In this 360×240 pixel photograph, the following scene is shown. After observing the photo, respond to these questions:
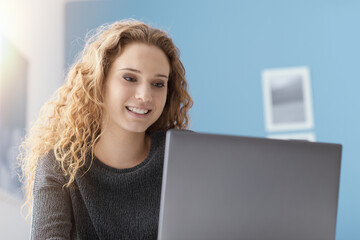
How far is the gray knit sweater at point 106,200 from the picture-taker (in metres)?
1.39

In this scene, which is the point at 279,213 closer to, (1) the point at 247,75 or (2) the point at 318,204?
(2) the point at 318,204

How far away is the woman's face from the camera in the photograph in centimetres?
143

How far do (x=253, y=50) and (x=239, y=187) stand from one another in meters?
2.30

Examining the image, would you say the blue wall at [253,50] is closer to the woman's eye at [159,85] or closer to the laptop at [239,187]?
the woman's eye at [159,85]

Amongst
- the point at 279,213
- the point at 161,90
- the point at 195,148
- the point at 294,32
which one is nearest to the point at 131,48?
the point at 161,90

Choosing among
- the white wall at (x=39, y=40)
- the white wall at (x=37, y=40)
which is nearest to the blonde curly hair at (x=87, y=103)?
the white wall at (x=37, y=40)

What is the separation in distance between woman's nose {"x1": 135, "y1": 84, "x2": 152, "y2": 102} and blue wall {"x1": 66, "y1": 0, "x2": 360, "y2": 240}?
1626mm

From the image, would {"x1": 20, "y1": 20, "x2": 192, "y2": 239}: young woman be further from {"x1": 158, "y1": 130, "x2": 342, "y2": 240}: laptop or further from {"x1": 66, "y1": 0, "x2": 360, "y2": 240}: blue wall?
{"x1": 66, "y1": 0, "x2": 360, "y2": 240}: blue wall

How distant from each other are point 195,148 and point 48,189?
0.66 m

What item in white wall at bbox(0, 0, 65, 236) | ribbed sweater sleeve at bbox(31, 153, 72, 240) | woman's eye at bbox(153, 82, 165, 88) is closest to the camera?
ribbed sweater sleeve at bbox(31, 153, 72, 240)

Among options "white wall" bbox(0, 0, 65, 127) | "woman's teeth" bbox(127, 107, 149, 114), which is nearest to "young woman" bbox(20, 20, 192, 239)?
"woman's teeth" bbox(127, 107, 149, 114)

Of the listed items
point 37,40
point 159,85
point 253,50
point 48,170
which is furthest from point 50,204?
point 253,50

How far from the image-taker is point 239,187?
89cm

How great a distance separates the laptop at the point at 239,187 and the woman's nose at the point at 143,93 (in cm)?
55
